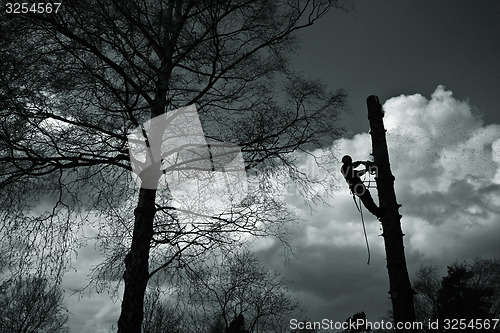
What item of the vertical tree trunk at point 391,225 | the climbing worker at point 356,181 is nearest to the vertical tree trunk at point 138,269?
the climbing worker at point 356,181

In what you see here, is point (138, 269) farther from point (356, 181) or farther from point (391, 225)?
point (391, 225)

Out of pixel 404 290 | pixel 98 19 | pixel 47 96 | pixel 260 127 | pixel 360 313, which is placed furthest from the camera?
pixel 360 313

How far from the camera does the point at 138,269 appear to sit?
5480mm

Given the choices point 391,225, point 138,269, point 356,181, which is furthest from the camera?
point 138,269

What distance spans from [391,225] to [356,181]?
2.60 ft

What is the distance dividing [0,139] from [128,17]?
230cm

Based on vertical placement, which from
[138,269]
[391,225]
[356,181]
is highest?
[356,181]

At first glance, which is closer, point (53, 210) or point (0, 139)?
point (0, 139)

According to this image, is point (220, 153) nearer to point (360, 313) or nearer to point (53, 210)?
point (53, 210)

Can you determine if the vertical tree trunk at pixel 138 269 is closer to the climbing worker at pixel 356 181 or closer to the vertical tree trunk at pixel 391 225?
the climbing worker at pixel 356 181

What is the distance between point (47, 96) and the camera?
219 inches

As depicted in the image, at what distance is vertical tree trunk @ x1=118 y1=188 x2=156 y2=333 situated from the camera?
520 cm

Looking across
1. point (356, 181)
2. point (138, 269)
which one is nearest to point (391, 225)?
point (356, 181)

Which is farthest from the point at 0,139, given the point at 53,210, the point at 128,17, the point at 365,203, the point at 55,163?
the point at 365,203
